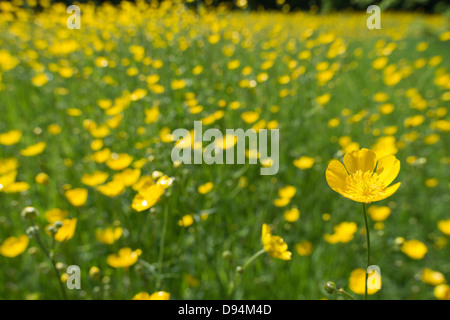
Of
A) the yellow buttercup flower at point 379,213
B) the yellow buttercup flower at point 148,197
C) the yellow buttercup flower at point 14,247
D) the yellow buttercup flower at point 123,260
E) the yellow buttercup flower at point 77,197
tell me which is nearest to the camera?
the yellow buttercup flower at point 148,197

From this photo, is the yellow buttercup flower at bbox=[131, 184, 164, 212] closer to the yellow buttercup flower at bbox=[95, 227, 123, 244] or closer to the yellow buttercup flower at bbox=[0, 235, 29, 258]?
the yellow buttercup flower at bbox=[95, 227, 123, 244]

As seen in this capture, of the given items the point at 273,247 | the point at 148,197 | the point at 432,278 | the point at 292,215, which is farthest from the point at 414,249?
the point at 148,197

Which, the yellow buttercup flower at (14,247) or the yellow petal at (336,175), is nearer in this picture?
the yellow petal at (336,175)

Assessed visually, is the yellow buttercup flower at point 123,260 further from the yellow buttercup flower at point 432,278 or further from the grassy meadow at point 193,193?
the yellow buttercup flower at point 432,278

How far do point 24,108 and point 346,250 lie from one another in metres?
2.20

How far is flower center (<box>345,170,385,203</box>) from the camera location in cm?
59

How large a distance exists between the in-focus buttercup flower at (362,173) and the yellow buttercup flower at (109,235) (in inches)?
31.5

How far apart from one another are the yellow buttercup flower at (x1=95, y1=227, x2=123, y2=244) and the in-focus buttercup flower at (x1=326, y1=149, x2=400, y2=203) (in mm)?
799

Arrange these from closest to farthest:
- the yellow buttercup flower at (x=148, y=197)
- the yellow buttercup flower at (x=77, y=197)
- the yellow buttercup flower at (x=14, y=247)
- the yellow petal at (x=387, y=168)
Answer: the yellow petal at (x=387, y=168)
the yellow buttercup flower at (x=148, y=197)
the yellow buttercup flower at (x=14, y=247)
the yellow buttercup flower at (x=77, y=197)

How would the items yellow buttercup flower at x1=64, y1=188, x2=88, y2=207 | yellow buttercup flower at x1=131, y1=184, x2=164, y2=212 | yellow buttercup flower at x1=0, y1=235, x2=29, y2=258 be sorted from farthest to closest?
yellow buttercup flower at x1=64, y1=188, x2=88, y2=207 → yellow buttercup flower at x1=0, y1=235, x2=29, y2=258 → yellow buttercup flower at x1=131, y1=184, x2=164, y2=212

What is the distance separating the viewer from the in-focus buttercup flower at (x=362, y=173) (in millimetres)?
597

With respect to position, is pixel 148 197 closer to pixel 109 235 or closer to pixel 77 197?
pixel 109 235

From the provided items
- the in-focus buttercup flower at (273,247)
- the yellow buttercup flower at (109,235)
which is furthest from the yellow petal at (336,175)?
the yellow buttercup flower at (109,235)

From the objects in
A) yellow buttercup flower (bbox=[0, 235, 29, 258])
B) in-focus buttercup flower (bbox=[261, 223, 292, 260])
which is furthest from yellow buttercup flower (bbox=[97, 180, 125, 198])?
in-focus buttercup flower (bbox=[261, 223, 292, 260])
